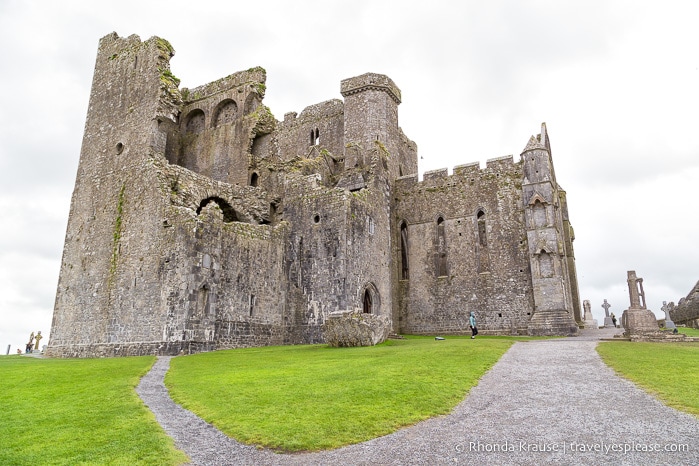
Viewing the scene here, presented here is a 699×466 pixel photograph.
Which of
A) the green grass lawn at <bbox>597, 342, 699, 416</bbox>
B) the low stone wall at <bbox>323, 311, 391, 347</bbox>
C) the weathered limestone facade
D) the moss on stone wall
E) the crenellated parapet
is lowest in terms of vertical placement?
the green grass lawn at <bbox>597, 342, 699, 416</bbox>

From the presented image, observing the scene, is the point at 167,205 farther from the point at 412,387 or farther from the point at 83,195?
the point at 412,387

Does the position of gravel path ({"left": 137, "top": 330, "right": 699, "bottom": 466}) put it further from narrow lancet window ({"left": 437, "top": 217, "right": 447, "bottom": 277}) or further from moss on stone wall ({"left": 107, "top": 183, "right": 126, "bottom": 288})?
narrow lancet window ({"left": 437, "top": 217, "right": 447, "bottom": 277})

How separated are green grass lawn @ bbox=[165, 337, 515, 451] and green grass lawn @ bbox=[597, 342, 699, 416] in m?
3.08

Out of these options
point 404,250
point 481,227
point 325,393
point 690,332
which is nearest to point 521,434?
point 325,393

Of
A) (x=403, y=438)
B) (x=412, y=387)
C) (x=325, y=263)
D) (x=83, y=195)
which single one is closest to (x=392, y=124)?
(x=325, y=263)

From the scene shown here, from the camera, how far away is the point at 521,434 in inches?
264

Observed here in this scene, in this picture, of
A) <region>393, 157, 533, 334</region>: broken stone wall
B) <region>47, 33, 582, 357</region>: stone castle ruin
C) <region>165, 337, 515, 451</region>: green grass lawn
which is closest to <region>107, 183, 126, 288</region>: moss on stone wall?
<region>47, 33, 582, 357</region>: stone castle ruin

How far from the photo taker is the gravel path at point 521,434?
591cm

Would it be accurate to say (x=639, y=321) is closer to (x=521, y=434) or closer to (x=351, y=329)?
(x=351, y=329)

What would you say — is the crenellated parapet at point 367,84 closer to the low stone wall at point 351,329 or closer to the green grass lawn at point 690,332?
the low stone wall at point 351,329

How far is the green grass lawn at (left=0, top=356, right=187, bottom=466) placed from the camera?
6363 mm

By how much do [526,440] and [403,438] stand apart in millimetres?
1583

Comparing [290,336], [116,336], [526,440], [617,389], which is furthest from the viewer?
[290,336]

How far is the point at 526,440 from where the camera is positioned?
6453mm
